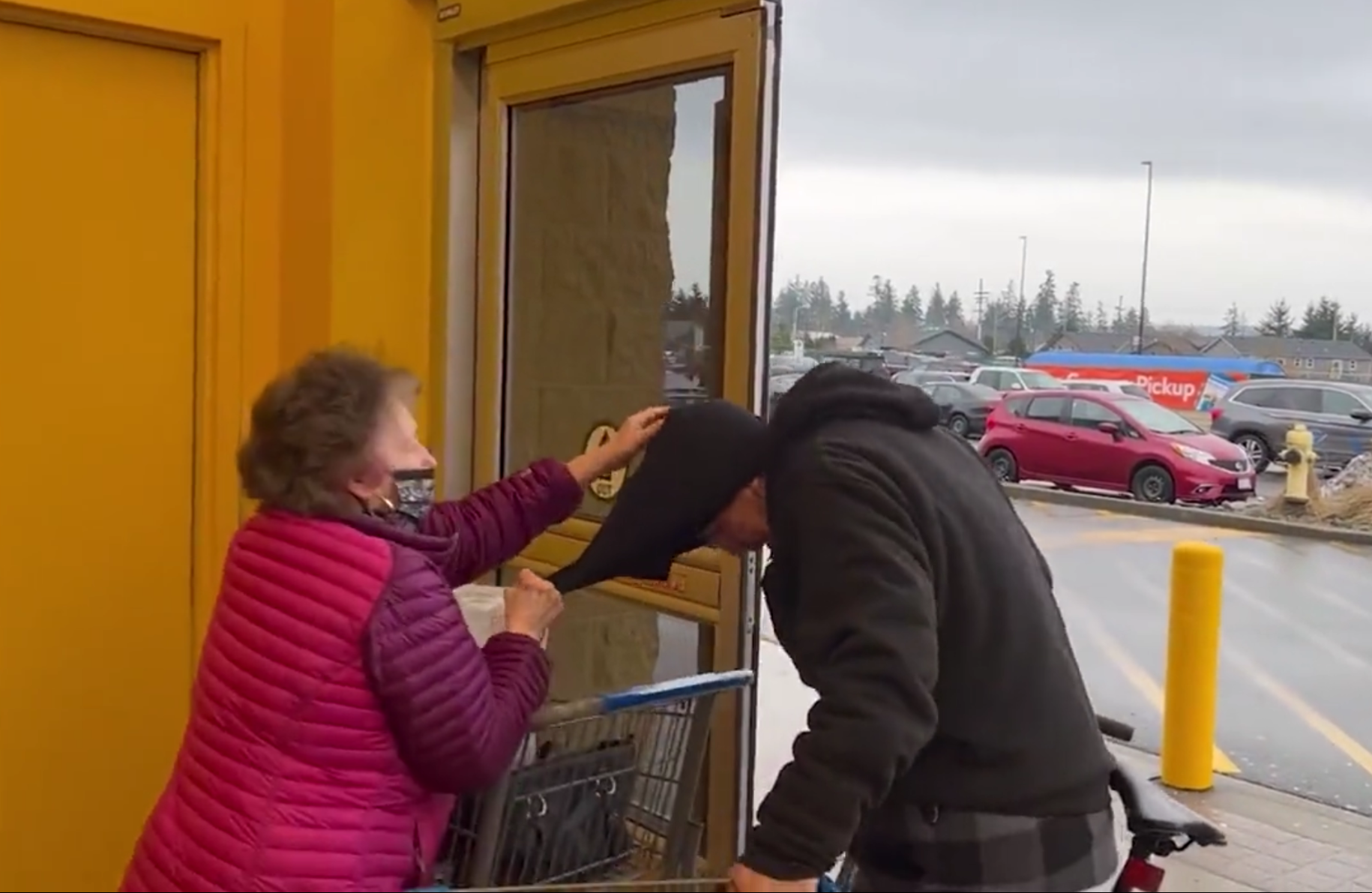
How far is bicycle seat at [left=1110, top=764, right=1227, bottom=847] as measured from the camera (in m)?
1.97

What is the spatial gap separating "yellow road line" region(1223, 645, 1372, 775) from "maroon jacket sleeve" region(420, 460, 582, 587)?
4583 mm

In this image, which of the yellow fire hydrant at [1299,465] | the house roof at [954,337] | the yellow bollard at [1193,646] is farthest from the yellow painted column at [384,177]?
the yellow fire hydrant at [1299,465]

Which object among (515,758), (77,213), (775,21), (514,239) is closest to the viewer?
(515,758)

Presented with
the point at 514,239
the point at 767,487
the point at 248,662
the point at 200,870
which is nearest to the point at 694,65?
the point at 514,239

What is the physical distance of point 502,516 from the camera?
95.0 inches

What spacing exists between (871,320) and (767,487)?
2.91 meters

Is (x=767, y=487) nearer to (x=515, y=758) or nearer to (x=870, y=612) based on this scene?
(x=870, y=612)

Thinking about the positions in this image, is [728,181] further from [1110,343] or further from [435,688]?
[1110,343]

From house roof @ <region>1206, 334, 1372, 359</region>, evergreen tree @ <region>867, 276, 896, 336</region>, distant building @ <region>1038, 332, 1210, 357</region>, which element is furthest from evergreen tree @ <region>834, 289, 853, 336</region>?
house roof @ <region>1206, 334, 1372, 359</region>

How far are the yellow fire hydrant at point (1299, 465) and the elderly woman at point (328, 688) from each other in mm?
10885

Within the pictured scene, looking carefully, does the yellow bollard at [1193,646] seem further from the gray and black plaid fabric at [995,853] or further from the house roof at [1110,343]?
the house roof at [1110,343]

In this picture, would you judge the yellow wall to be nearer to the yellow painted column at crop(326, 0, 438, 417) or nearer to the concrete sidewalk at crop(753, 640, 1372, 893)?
the yellow painted column at crop(326, 0, 438, 417)

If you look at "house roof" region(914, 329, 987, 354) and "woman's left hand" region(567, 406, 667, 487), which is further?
"house roof" region(914, 329, 987, 354)

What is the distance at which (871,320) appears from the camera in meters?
4.62
